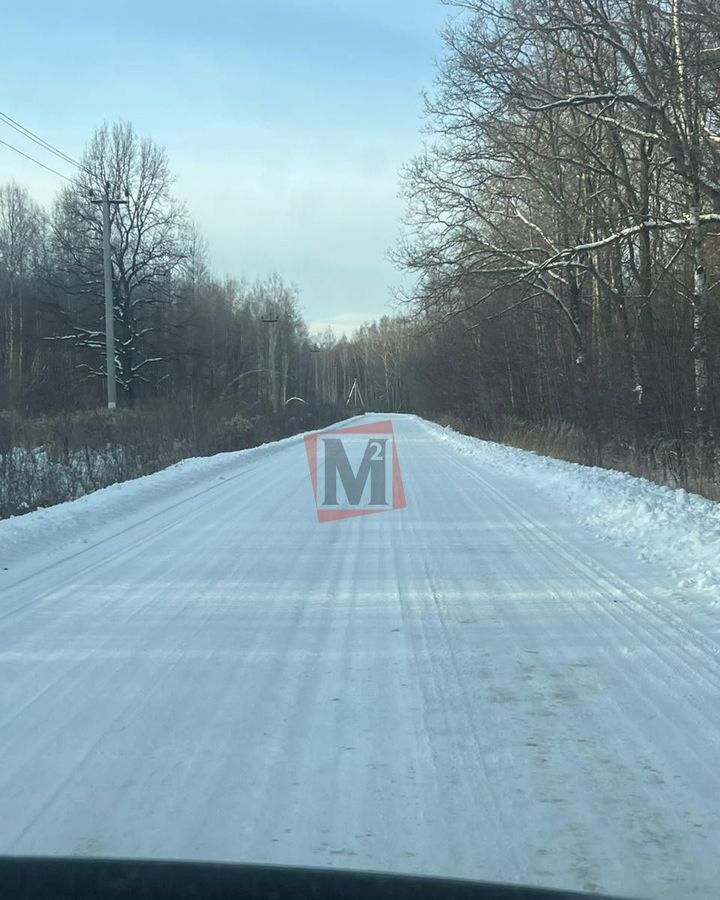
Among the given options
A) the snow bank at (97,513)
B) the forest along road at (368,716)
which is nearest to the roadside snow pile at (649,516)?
the forest along road at (368,716)

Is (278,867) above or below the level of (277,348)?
below

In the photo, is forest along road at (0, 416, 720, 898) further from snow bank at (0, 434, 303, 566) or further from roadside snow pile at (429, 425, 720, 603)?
snow bank at (0, 434, 303, 566)

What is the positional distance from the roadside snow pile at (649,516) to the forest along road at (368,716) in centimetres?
50

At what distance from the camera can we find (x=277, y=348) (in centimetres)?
8519

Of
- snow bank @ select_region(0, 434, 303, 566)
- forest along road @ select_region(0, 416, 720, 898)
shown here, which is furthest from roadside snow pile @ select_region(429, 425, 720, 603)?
snow bank @ select_region(0, 434, 303, 566)

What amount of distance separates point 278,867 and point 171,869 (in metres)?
0.34

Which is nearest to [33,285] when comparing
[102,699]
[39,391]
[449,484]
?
[39,391]

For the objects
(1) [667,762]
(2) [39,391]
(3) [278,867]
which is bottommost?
(1) [667,762]

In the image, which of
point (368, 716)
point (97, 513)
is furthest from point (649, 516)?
point (97, 513)

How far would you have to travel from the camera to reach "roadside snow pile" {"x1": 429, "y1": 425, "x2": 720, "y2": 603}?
894 cm

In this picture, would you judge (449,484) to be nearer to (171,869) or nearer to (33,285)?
(171,869)

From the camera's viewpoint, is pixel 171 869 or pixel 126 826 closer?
pixel 171 869

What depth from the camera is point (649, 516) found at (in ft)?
38.0

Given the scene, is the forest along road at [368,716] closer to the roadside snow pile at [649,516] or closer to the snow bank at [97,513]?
the roadside snow pile at [649,516]
